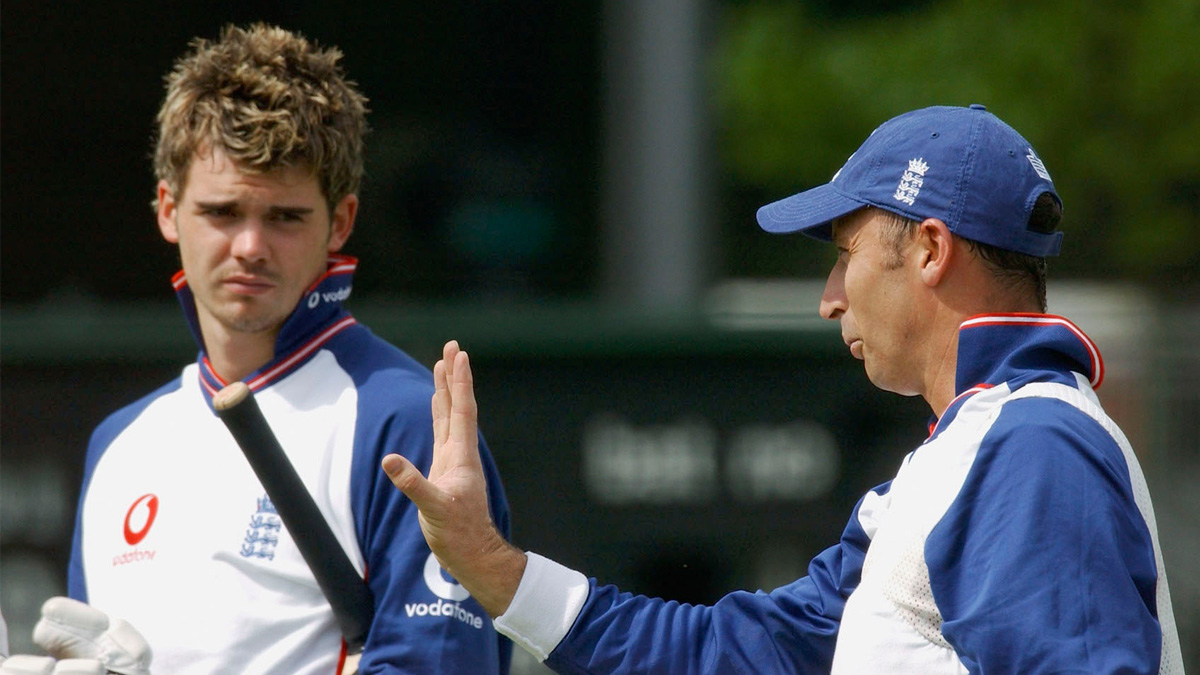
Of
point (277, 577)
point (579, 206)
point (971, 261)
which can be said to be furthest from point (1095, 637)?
point (579, 206)

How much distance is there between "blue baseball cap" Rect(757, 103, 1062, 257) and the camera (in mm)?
2070

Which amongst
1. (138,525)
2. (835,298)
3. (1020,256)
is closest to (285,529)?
(138,525)

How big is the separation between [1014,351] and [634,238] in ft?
14.5

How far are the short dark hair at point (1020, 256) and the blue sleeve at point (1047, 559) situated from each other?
27 cm

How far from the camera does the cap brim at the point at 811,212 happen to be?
2.19m

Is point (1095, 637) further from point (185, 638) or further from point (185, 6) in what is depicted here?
point (185, 6)

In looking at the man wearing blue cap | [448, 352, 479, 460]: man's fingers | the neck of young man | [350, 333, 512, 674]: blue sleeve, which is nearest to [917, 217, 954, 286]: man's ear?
the man wearing blue cap

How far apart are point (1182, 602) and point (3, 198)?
179 inches

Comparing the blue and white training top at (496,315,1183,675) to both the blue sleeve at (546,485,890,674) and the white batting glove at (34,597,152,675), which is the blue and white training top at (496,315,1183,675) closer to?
the blue sleeve at (546,485,890,674)

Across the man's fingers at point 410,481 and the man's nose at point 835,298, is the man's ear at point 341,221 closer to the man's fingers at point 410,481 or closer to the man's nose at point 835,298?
the man's fingers at point 410,481

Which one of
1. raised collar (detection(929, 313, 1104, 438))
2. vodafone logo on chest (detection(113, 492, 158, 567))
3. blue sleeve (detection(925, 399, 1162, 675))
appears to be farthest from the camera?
vodafone logo on chest (detection(113, 492, 158, 567))

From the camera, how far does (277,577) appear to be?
2.56 metres

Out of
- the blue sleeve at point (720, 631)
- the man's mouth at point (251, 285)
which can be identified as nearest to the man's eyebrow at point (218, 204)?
the man's mouth at point (251, 285)

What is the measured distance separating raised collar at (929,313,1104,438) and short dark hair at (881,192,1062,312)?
0.06m
